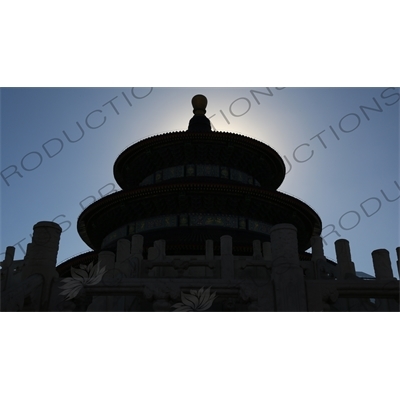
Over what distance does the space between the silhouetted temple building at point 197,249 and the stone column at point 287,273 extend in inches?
0.8

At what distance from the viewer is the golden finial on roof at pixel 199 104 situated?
85.6ft

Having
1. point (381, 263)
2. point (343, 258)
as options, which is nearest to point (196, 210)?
point (343, 258)

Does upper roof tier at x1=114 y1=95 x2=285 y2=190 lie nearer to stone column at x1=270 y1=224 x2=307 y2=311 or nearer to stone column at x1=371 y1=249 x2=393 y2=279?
stone column at x1=371 y1=249 x2=393 y2=279

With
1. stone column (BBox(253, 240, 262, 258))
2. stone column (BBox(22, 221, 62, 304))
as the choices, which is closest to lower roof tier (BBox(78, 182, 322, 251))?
stone column (BBox(253, 240, 262, 258))

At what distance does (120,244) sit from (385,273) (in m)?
7.77

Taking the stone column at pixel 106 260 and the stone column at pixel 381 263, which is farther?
the stone column at pixel 381 263

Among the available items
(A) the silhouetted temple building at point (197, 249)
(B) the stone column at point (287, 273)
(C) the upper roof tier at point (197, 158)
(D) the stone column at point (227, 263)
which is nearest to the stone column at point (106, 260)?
(A) the silhouetted temple building at point (197, 249)

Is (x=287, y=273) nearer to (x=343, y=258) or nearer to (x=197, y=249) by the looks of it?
(x=343, y=258)

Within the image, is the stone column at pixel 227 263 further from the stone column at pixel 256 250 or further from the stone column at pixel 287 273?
the stone column at pixel 256 250

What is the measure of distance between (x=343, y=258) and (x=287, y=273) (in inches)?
236

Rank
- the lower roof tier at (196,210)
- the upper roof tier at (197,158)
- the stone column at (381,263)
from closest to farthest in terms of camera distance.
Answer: the stone column at (381,263) → the lower roof tier at (196,210) → the upper roof tier at (197,158)

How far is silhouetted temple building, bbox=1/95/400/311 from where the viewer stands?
8438 mm

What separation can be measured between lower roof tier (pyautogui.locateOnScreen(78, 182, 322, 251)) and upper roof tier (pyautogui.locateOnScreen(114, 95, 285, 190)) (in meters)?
1.98

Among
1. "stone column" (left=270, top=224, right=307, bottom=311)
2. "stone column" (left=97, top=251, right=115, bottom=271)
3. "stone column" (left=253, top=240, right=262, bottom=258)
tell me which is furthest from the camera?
"stone column" (left=253, top=240, right=262, bottom=258)
